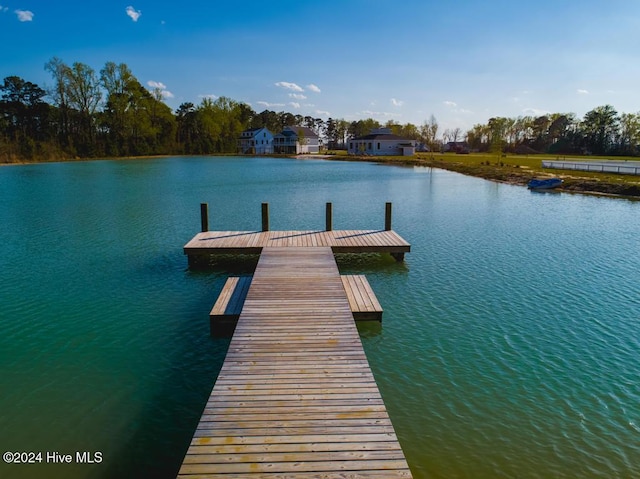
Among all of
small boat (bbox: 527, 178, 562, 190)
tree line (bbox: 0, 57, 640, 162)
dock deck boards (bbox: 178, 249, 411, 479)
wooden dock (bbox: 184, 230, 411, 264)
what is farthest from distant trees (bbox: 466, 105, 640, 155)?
dock deck boards (bbox: 178, 249, 411, 479)

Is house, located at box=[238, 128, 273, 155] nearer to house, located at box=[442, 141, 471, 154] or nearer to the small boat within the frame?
house, located at box=[442, 141, 471, 154]

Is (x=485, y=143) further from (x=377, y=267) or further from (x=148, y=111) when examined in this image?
(x=377, y=267)

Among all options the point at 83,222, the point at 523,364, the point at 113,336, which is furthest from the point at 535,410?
the point at 83,222

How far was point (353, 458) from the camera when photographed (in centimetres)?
478

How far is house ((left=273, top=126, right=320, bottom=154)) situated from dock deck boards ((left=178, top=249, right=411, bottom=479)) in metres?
111

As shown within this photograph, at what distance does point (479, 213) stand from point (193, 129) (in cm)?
10371

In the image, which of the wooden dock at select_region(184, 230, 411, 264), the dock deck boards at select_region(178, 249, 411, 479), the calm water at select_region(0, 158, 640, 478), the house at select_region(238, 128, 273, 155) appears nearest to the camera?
the dock deck boards at select_region(178, 249, 411, 479)

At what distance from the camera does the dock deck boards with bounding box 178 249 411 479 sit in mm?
4707

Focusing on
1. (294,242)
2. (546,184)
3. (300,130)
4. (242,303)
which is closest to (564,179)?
(546,184)

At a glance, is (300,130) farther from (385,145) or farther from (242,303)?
(242,303)

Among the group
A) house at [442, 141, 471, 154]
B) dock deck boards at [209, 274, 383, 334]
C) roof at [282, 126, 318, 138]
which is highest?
roof at [282, 126, 318, 138]

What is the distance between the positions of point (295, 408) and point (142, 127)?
10650 centimetres

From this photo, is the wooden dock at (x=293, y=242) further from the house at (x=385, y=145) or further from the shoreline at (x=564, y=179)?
the house at (x=385, y=145)

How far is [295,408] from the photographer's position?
5758 mm
